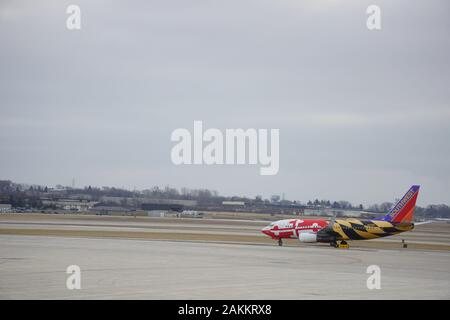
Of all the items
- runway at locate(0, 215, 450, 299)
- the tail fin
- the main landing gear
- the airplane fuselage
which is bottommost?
the main landing gear

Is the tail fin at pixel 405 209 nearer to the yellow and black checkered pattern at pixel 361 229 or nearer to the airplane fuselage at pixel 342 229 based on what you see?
the airplane fuselage at pixel 342 229

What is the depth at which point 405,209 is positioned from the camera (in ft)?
266

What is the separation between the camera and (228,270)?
4888 centimetres

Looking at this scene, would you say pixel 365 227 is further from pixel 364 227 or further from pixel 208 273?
pixel 208 273

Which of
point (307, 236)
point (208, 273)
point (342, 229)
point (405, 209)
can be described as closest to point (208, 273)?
point (208, 273)

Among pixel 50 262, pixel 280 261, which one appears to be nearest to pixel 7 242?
pixel 50 262

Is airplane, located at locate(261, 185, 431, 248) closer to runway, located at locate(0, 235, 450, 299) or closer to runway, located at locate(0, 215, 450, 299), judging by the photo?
runway, located at locate(0, 215, 450, 299)

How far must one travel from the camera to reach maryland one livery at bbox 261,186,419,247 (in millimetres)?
80875

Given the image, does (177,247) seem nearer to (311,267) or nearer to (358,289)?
(311,267)

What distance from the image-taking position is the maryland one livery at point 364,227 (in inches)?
3184

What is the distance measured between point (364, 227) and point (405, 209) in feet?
17.1

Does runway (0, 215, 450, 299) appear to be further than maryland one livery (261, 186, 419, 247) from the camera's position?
No

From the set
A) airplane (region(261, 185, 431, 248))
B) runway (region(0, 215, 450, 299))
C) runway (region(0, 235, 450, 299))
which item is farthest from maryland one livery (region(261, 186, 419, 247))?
runway (region(0, 235, 450, 299))
